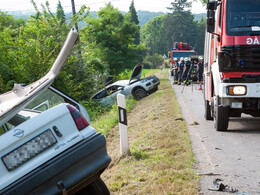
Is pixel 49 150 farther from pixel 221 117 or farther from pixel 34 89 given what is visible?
pixel 221 117

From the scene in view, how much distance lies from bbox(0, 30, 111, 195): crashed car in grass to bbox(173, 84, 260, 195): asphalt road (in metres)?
1.55

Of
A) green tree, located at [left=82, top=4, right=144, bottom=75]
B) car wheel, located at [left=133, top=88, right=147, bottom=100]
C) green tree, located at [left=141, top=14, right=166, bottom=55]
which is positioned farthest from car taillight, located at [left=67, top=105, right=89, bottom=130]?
green tree, located at [left=141, top=14, right=166, bottom=55]

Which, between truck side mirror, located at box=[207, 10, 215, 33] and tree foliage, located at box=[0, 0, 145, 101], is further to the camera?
tree foliage, located at box=[0, 0, 145, 101]

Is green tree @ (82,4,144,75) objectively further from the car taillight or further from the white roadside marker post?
the car taillight

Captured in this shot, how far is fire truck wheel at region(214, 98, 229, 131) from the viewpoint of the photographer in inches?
313

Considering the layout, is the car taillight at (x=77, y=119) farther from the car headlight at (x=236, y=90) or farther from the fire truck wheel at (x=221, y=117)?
the fire truck wheel at (x=221, y=117)

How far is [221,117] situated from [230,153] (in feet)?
5.82

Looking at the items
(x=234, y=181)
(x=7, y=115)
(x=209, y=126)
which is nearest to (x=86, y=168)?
(x=7, y=115)

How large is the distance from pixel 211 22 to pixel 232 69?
1.14 metres

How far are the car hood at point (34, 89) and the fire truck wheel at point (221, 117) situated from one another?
4.80 meters

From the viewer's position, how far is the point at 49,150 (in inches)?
138

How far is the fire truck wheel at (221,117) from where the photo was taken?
7.95 metres

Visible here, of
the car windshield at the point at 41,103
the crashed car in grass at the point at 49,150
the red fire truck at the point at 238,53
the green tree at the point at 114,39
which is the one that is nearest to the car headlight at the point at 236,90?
the red fire truck at the point at 238,53

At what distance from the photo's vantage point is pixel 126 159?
6.40 m
